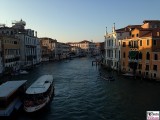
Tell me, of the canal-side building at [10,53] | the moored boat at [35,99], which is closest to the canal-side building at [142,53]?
the moored boat at [35,99]

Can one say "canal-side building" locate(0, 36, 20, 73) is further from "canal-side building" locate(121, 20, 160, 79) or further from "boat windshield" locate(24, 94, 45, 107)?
"boat windshield" locate(24, 94, 45, 107)

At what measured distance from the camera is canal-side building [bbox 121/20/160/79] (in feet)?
149

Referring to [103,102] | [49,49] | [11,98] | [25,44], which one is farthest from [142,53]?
[49,49]

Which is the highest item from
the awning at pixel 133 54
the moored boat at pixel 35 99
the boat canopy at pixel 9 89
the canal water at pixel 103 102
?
the awning at pixel 133 54

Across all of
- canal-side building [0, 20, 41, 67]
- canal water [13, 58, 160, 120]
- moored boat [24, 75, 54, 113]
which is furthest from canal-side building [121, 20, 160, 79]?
canal-side building [0, 20, 41, 67]

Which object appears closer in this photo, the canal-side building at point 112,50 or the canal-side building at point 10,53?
the canal-side building at point 10,53

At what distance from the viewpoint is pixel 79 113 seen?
27.0m

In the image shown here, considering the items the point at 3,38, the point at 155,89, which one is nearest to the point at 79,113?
the point at 155,89

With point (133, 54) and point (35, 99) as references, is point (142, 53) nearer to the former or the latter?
point (133, 54)

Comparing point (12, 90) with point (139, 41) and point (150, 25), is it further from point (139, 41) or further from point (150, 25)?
point (150, 25)

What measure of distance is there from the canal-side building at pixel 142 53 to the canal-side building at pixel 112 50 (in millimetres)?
→ 6003

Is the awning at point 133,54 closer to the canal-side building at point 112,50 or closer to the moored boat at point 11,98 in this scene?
the canal-side building at point 112,50

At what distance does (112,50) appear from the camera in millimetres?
68625

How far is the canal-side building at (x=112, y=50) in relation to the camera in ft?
209
